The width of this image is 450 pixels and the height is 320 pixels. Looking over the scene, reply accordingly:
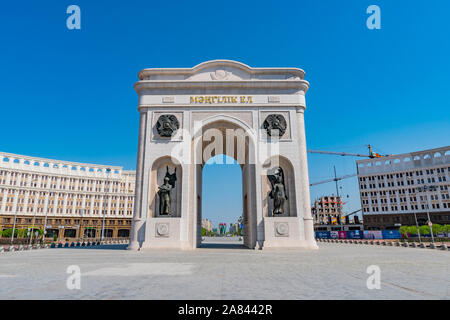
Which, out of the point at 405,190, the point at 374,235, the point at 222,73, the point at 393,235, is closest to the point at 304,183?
the point at 222,73

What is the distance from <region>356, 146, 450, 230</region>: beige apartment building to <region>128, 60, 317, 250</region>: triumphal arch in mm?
67658

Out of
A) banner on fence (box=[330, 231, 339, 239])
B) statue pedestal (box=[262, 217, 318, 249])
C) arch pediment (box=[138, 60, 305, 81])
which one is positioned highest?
arch pediment (box=[138, 60, 305, 81])

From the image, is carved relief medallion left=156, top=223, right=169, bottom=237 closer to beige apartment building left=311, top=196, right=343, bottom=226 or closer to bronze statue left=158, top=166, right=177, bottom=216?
bronze statue left=158, top=166, right=177, bottom=216

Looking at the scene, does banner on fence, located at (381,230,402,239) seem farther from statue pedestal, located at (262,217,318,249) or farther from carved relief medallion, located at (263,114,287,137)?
carved relief medallion, located at (263,114,287,137)

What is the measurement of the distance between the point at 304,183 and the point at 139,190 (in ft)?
52.6

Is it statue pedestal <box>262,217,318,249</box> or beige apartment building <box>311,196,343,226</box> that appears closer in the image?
statue pedestal <box>262,217,318,249</box>

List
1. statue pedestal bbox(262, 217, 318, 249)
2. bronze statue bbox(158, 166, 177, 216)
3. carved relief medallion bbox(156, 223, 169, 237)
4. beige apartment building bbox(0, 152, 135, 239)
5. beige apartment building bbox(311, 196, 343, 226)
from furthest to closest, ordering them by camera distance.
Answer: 1. beige apartment building bbox(311, 196, 343, 226)
2. beige apartment building bbox(0, 152, 135, 239)
3. bronze statue bbox(158, 166, 177, 216)
4. carved relief medallion bbox(156, 223, 169, 237)
5. statue pedestal bbox(262, 217, 318, 249)

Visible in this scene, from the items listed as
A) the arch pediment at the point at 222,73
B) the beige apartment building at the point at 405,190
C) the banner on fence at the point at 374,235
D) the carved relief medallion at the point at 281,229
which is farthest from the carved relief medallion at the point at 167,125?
the beige apartment building at the point at 405,190

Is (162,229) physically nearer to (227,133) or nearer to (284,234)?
(284,234)

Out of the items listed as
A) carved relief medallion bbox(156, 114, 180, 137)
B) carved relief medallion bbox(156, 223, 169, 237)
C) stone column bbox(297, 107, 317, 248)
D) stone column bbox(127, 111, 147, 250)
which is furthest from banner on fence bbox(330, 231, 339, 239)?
stone column bbox(127, 111, 147, 250)

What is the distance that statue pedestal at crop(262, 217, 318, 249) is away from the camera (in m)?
23.6

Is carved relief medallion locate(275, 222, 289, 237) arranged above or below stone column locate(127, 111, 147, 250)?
below

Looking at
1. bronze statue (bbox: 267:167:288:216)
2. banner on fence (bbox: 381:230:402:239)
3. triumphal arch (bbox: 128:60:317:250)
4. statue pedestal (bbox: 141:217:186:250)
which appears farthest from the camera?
banner on fence (bbox: 381:230:402:239)
